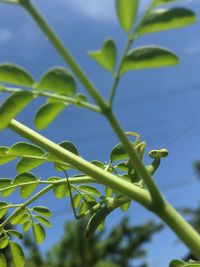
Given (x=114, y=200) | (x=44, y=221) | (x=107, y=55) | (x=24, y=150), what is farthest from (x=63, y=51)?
(x=44, y=221)

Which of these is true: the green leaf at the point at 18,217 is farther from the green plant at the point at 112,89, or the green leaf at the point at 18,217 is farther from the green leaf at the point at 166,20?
the green leaf at the point at 166,20

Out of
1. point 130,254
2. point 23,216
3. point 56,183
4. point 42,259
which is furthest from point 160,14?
point 130,254

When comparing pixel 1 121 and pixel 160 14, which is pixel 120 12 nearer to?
pixel 160 14

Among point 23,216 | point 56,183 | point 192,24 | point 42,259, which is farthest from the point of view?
point 42,259

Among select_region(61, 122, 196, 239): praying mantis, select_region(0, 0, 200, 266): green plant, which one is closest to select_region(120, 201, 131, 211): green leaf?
select_region(61, 122, 196, 239): praying mantis

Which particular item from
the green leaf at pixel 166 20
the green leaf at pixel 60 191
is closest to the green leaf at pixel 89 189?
the green leaf at pixel 60 191

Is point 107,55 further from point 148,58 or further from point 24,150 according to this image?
point 24,150
